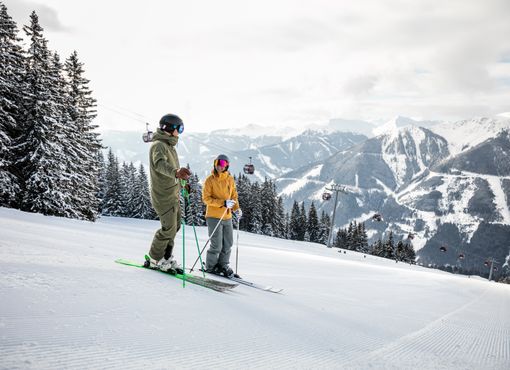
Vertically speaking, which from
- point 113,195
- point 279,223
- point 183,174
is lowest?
point 279,223

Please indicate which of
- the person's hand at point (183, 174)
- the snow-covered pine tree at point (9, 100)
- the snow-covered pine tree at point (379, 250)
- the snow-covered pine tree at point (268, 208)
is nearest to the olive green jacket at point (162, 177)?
the person's hand at point (183, 174)

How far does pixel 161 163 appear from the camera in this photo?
187 inches

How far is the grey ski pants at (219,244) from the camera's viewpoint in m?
6.20

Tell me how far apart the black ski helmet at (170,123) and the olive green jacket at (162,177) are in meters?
0.09

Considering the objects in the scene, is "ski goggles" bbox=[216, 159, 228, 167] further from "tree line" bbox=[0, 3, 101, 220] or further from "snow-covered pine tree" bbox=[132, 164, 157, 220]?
"snow-covered pine tree" bbox=[132, 164, 157, 220]

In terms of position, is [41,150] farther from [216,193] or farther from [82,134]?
[216,193]

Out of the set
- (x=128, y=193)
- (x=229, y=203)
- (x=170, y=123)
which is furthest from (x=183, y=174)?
(x=128, y=193)

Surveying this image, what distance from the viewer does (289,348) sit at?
3025mm

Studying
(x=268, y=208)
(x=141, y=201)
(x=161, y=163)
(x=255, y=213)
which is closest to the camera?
(x=161, y=163)

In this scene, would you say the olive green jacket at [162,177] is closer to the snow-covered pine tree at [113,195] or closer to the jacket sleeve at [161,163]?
the jacket sleeve at [161,163]

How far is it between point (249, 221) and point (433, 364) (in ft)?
176

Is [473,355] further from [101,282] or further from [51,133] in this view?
[51,133]

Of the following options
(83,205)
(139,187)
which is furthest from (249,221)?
(83,205)

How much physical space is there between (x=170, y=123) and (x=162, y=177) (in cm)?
82
